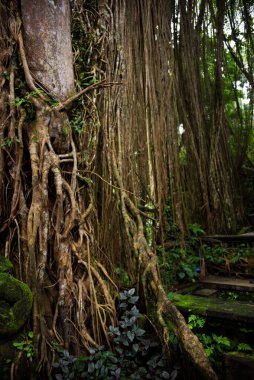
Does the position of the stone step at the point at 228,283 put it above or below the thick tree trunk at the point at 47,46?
below

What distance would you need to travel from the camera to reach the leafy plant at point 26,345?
1762mm

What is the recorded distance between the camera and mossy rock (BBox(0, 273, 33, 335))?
1724mm

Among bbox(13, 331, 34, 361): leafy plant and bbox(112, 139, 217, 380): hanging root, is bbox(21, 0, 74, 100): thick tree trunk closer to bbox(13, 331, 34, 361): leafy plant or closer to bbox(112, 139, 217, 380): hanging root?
bbox(112, 139, 217, 380): hanging root

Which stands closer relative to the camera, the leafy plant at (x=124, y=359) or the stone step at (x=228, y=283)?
the leafy plant at (x=124, y=359)

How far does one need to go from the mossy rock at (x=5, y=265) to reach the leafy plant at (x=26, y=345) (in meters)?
0.41

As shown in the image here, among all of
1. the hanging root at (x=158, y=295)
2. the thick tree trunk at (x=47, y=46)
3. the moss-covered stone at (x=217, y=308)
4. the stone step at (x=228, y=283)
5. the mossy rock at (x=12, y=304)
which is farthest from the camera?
the stone step at (x=228, y=283)

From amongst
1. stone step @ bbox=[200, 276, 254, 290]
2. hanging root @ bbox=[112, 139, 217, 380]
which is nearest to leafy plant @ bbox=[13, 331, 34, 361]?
hanging root @ bbox=[112, 139, 217, 380]

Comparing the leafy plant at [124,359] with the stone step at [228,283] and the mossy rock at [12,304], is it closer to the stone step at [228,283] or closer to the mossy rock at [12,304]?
the mossy rock at [12,304]

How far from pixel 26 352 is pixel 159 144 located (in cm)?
221

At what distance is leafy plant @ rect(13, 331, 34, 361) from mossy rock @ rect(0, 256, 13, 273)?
0.41m

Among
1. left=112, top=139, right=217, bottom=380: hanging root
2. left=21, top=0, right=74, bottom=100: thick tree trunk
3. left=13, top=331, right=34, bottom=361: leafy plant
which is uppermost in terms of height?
left=21, top=0, right=74, bottom=100: thick tree trunk

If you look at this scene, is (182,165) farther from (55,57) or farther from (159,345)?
(159,345)

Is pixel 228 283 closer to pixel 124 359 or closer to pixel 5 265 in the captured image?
pixel 124 359

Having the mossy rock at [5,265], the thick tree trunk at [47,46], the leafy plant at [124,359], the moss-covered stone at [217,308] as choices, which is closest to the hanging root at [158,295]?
the leafy plant at [124,359]
